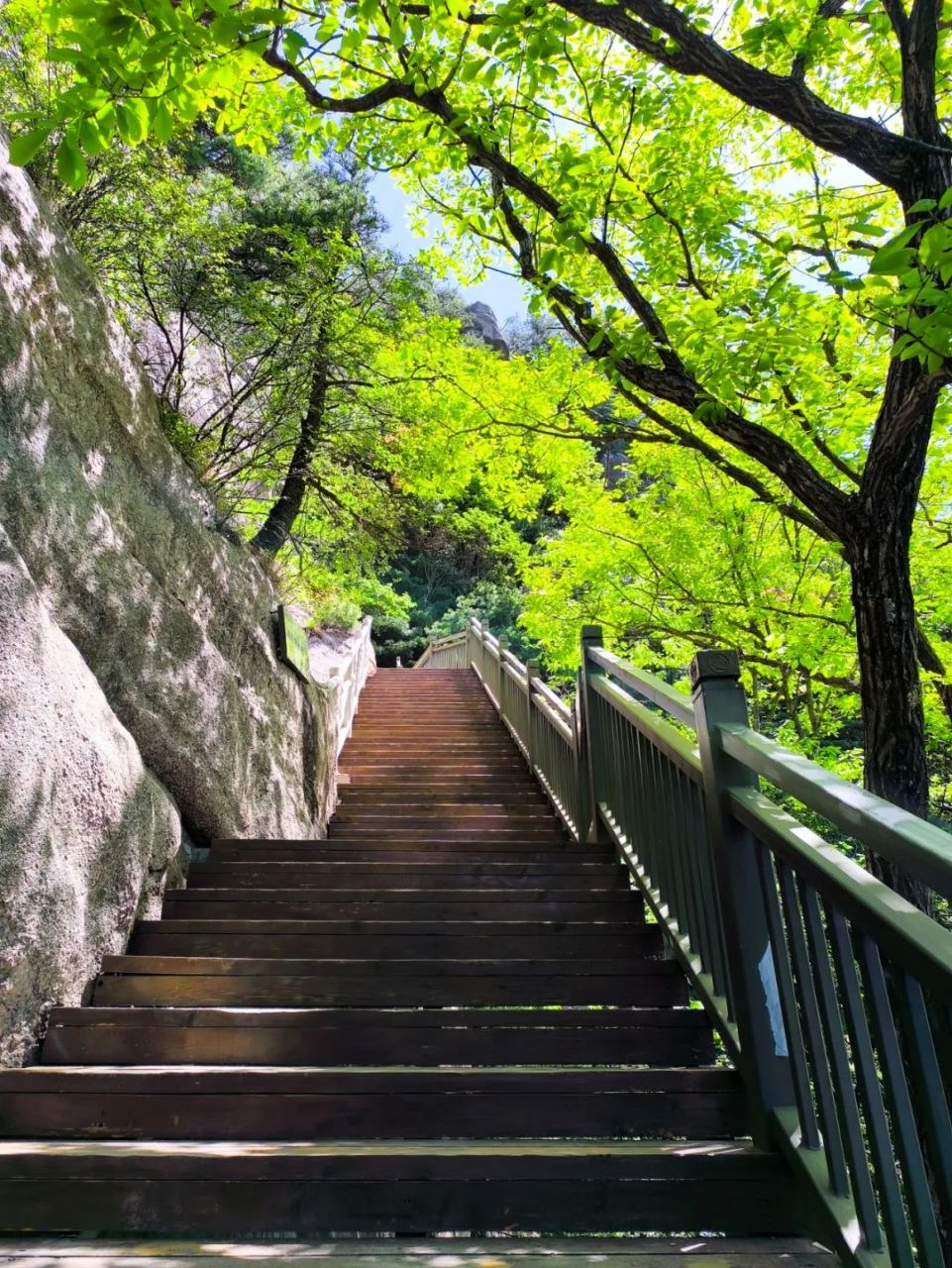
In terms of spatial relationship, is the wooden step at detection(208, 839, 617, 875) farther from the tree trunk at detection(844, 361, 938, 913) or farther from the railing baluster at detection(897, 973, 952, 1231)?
the railing baluster at detection(897, 973, 952, 1231)

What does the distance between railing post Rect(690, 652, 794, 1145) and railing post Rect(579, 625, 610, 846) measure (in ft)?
6.17

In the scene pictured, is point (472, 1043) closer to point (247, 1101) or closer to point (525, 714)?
point (247, 1101)

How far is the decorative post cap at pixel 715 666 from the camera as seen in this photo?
6.40ft

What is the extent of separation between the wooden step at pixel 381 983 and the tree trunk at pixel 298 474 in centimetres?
494

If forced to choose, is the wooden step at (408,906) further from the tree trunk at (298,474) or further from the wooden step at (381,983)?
the tree trunk at (298,474)

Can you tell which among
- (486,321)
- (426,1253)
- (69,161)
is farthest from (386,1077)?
(486,321)

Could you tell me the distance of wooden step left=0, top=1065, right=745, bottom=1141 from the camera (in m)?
1.78

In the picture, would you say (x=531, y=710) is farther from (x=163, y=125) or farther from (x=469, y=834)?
(x=163, y=125)

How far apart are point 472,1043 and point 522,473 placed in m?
7.54

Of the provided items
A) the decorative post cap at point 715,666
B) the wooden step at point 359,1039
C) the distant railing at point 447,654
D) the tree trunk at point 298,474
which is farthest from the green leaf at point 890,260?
the distant railing at point 447,654

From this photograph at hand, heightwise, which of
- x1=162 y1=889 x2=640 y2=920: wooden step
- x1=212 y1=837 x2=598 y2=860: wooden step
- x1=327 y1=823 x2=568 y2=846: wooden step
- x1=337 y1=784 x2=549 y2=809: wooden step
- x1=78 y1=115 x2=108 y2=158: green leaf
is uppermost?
x1=78 y1=115 x2=108 y2=158: green leaf

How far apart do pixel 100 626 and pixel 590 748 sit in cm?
269

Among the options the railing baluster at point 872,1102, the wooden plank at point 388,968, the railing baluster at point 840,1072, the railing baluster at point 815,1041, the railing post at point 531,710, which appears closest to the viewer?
the railing baluster at point 872,1102

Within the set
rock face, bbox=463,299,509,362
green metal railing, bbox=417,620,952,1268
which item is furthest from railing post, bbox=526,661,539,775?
rock face, bbox=463,299,509,362
